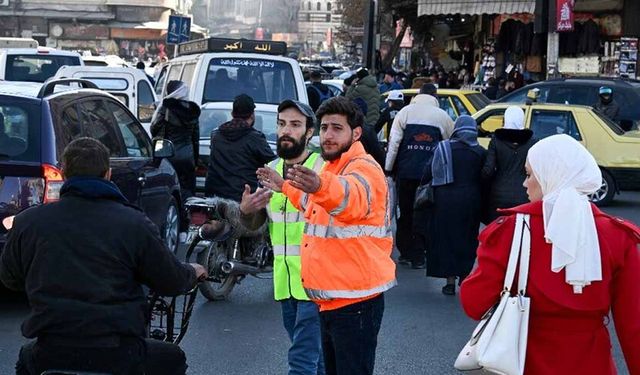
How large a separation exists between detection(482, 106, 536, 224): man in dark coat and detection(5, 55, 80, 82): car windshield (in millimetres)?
12682

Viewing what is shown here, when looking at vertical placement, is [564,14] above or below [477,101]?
above

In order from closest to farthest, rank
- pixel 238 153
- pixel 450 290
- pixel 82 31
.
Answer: pixel 238 153 → pixel 450 290 → pixel 82 31

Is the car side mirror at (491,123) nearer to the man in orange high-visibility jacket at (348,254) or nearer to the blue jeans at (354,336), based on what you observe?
the man in orange high-visibility jacket at (348,254)

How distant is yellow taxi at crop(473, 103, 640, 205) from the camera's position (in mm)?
16750

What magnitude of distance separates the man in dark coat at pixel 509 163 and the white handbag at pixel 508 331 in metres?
5.51

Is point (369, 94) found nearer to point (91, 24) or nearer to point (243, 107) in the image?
point (243, 107)

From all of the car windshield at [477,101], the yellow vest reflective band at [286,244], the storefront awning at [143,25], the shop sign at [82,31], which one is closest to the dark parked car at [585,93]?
the car windshield at [477,101]

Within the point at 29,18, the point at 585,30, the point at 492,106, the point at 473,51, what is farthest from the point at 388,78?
the point at 29,18

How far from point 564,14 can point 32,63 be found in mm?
10726

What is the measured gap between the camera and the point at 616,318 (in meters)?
4.20

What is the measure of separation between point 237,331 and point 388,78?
18880 millimetres

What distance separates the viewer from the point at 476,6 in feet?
93.6

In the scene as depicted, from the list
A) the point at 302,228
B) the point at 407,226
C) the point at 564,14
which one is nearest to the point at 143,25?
the point at 564,14

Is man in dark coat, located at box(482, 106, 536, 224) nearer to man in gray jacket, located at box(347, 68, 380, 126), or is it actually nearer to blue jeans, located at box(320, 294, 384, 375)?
blue jeans, located at box(320, 294, 384, 375)
